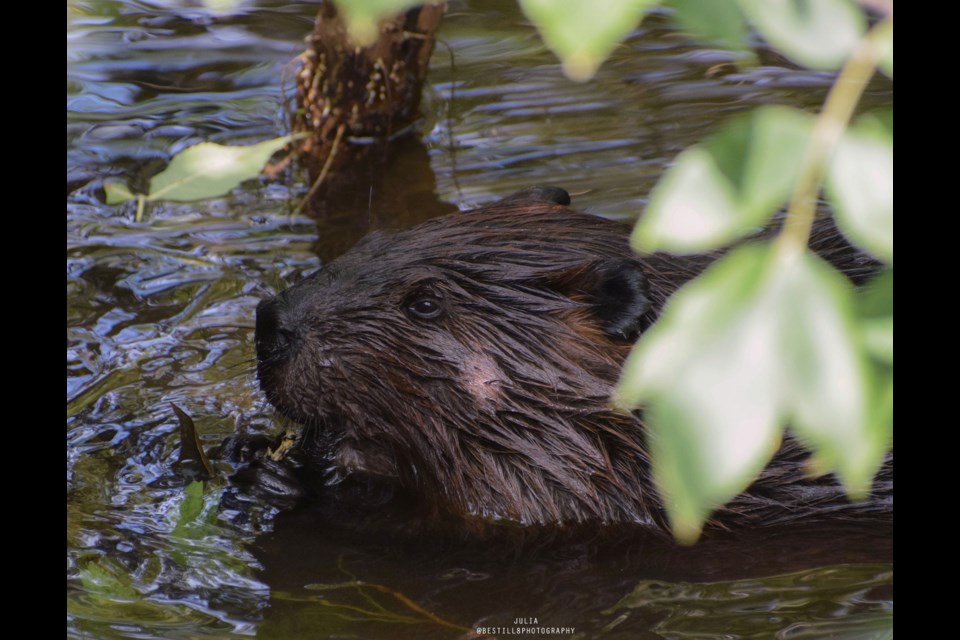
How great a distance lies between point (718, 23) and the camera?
59 cm

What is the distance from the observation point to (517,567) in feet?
8.52

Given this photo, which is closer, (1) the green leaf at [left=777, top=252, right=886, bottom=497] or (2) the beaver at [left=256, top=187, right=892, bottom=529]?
(1) the green leaf at [left=777, top=252, right=886, bottom=497]

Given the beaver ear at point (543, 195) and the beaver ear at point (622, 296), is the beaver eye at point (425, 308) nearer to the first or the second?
the beaver ear at point (622, 296)

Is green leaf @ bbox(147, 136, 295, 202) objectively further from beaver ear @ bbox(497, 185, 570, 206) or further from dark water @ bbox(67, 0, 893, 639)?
beaver ear @ bbox(497, 185, 570, 206)

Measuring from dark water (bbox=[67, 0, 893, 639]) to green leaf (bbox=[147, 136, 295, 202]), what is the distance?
1.07 m

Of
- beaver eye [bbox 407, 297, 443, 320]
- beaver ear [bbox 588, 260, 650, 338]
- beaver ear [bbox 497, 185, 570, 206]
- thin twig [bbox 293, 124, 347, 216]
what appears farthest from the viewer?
thin twig [bbox 293, 124, 347, 216]

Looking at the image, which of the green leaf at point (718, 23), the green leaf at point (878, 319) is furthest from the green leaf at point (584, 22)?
the green leaf at point (878, 319)

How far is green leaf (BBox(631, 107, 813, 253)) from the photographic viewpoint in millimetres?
561

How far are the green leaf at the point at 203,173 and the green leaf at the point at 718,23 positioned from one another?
1.06m

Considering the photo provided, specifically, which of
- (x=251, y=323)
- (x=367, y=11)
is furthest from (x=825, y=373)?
(x=251, y=323)

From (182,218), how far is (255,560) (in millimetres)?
2097

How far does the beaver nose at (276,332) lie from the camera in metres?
2.80

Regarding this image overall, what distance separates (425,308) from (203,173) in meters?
1.23

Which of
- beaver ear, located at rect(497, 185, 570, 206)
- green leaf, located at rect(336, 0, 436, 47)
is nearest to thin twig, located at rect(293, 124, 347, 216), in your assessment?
beaver ear, located at rect(497, 185, 570, 206)
